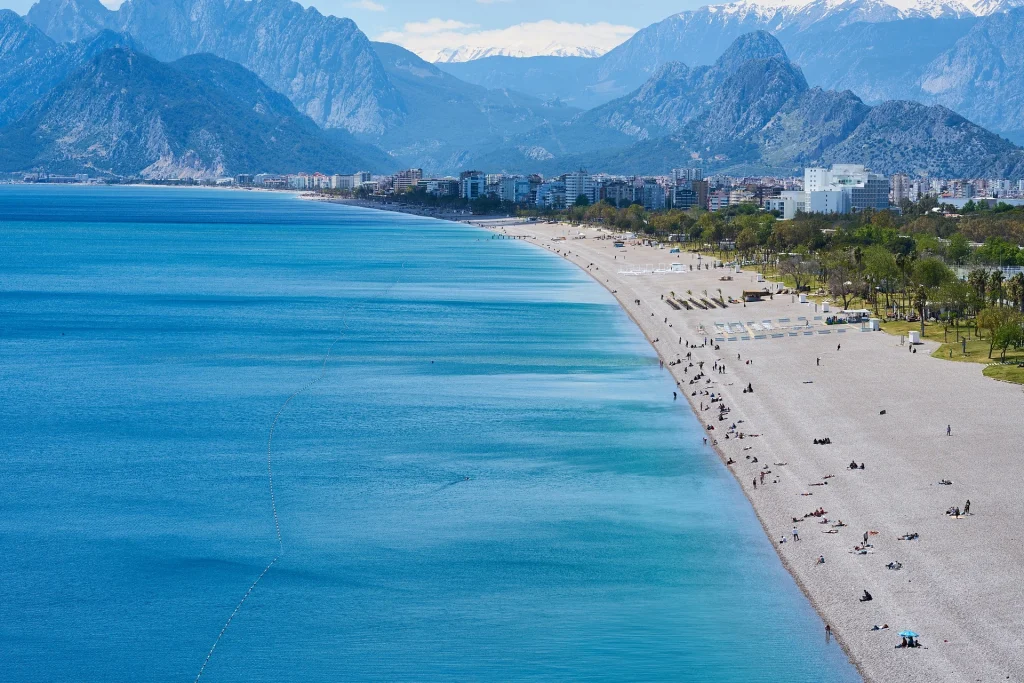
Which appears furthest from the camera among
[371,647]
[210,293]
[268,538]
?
[210,293]

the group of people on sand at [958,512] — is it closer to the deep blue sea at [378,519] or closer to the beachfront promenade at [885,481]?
the beachfront promenade at [885,481]

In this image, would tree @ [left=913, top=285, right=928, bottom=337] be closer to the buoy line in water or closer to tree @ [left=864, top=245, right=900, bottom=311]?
tree @ [left=864, top=245, right=900, bottom=311]

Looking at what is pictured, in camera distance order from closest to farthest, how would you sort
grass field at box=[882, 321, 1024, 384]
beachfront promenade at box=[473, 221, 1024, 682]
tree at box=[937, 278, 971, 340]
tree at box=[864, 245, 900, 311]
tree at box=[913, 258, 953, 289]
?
beachfront promenade at box=[473, 221, 1024, 682] < grass field at box=[882, 321, 1024, 384] < tree at box=[937, 278, 971, 340] < tree at box=[913, 258, 953, 289] < tree at box=[864, 245, 900, 311]

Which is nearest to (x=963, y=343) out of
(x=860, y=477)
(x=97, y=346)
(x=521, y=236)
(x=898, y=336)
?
(x=898, y=336)

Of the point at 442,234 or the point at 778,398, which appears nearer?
the point at 778,398

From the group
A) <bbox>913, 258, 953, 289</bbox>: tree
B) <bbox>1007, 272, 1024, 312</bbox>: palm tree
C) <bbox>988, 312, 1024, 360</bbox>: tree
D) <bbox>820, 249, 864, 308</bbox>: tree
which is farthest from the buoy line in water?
<bbox>820, 249, 864, 308</bbox>: tree

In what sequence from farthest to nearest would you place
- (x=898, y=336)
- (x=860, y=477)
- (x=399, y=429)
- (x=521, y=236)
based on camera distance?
(x=521, y=236)
(x=898, y=336)
(x=399, y=429)
(x=860, y=477)

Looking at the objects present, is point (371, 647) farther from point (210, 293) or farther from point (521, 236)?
point (521, 236)

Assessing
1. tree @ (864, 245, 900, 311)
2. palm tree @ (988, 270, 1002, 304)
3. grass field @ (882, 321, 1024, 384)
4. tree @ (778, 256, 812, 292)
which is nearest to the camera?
grass field @ (882, 321, 1024, 384)
